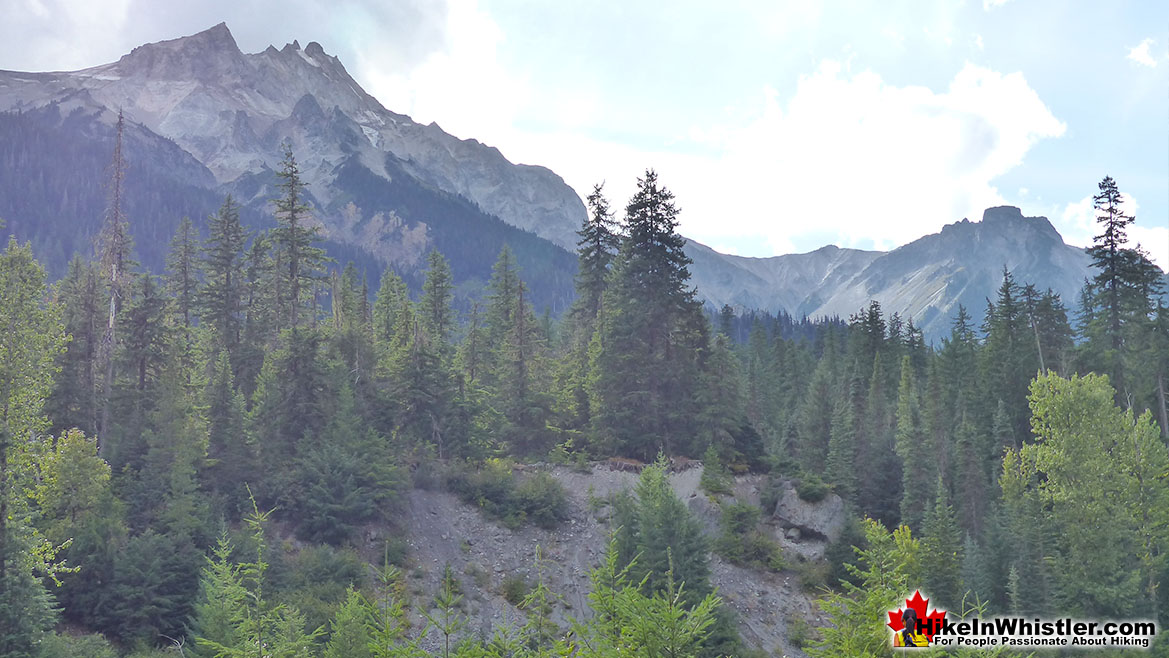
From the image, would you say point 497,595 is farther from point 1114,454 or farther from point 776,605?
point 1114,454

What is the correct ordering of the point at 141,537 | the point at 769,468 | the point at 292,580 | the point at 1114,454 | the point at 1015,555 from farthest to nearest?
1. the point at 769,468
2. the point at 1015,555
3. the point at 1114,454
4. the point at 292,580
5. the point at 141,537

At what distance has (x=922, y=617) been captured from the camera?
11.4 m

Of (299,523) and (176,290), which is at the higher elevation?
(176,290)

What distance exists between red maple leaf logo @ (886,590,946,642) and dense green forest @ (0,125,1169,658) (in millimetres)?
450

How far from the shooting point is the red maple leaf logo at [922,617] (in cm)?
1054

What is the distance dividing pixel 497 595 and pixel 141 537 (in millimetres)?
12514

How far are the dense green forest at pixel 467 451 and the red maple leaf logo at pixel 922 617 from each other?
0.45 metres

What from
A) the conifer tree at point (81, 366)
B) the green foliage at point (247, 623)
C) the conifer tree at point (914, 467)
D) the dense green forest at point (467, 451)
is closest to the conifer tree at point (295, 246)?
the dense green forest at point (467, 451)

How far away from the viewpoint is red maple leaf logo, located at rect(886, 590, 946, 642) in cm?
1054

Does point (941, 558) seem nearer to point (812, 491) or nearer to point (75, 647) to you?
point (812, 491)

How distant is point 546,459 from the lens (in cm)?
4034

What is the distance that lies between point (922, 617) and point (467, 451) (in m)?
28.6

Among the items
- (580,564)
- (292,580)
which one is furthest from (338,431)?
(580,564)

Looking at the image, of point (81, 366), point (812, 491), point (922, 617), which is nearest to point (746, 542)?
point (812, 491)
